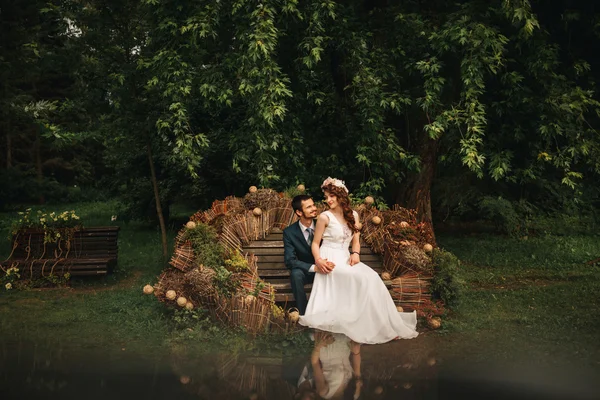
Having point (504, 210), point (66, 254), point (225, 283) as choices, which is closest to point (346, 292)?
point (225, 283)

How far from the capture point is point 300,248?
9.68m

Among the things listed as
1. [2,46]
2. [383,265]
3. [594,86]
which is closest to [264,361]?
[383,265]

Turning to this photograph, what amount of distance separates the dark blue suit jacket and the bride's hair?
26.4 inches

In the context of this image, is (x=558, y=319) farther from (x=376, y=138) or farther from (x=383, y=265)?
(x=376, y=138)

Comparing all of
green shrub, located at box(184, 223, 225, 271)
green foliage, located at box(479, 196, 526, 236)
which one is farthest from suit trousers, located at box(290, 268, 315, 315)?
green foliage, located at box(479, 196, 526, 236)

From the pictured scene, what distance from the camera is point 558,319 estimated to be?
10094 millimetres

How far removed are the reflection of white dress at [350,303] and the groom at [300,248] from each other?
0.22 meters

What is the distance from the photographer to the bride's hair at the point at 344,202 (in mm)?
9396

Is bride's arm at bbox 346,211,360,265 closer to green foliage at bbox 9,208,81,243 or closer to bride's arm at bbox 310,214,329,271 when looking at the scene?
bride's arm at bbox 310,214,329,271

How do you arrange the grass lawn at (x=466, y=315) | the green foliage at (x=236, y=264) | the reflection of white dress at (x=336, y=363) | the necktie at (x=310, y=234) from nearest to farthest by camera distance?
the reflection of white dress at (x=336, y=363) → the grass lawn at (x=466, y=315) → the green foliage at (x=236, y=264) → the necktie at (x=310, y=234)

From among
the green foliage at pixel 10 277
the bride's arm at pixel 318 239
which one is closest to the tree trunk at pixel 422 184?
the bride's arm at pixel 318 239

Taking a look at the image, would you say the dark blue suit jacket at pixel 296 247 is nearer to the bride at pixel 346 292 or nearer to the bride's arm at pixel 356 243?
the bride at pixel 346 292

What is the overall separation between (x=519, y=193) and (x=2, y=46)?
16628 mm

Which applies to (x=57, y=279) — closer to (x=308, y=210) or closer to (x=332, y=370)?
(x=308, y=210)
